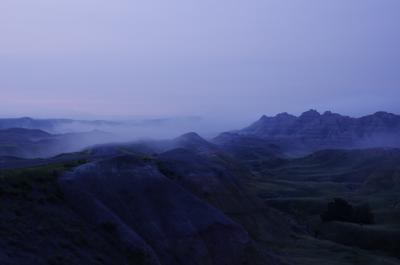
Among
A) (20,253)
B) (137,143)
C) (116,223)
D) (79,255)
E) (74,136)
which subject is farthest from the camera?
(74,136)

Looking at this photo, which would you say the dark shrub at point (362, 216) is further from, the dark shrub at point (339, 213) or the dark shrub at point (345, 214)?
the dark shrub at point (339, 213)

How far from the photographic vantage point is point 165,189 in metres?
33.3

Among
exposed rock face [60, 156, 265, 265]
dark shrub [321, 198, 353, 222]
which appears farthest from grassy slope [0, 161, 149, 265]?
dark shrub [321, 198, 353, 222]

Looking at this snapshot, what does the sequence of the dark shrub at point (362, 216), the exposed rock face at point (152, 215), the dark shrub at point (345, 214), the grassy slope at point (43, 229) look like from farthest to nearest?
1. the dark shrub at point (362, 216)
2. the dark shrub at point (345, 214)
3. the exposed rock face at point (152, 215)
4. the grassy slope at point (43, 229)

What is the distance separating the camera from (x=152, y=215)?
30.9m

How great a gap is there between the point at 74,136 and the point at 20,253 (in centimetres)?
12539

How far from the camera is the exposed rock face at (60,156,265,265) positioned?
2802 centimetres

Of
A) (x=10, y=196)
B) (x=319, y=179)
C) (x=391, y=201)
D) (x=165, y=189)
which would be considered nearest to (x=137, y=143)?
(x=319, y=179)

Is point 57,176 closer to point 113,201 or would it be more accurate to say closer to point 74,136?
point 113,201

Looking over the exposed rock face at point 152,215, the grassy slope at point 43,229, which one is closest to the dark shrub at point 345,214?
the exposed rock face at point 152,215

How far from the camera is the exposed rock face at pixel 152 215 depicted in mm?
28016

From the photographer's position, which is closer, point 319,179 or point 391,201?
point 391,201

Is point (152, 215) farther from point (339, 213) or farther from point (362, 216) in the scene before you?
point (362, 216)

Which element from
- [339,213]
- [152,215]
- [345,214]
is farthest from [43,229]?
[345,214]
